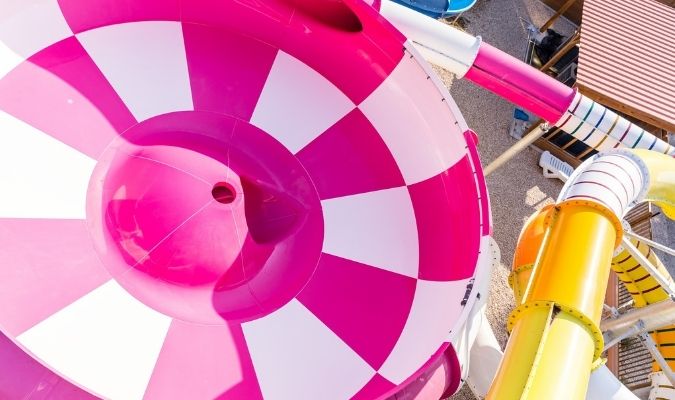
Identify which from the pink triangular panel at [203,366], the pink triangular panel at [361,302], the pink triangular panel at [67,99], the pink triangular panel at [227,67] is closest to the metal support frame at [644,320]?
the pink triangular panel at [361,302]

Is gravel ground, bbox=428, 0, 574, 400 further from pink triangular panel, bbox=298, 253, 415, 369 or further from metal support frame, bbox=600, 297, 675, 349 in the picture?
pink triangular panel, bbox=298, 253, 415, 369

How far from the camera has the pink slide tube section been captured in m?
3.57

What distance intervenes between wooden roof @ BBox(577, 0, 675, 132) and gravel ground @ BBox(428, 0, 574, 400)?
123 cm

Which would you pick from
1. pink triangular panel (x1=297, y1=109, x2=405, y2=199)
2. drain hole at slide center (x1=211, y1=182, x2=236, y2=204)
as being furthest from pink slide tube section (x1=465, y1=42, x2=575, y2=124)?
drain hole at slide center (x1=211, y1=182, x2=236, y2=204)

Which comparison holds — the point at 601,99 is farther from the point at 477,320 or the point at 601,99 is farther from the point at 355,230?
the point at 355,230

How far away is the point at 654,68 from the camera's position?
6.18m

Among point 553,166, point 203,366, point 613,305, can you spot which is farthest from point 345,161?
point 553,166

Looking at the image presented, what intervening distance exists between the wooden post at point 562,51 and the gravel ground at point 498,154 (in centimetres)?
42

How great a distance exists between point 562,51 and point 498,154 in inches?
72.2

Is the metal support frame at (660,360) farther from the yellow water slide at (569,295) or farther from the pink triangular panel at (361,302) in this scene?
the pink triangular panel at (361,302)

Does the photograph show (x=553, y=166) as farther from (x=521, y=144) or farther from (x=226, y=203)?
(x=226, y=203)

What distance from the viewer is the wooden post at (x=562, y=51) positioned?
6.90 metres

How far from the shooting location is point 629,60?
6148 millimetres

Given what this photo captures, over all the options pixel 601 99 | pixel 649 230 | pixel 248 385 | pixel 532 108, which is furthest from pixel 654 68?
pixel 248 385
